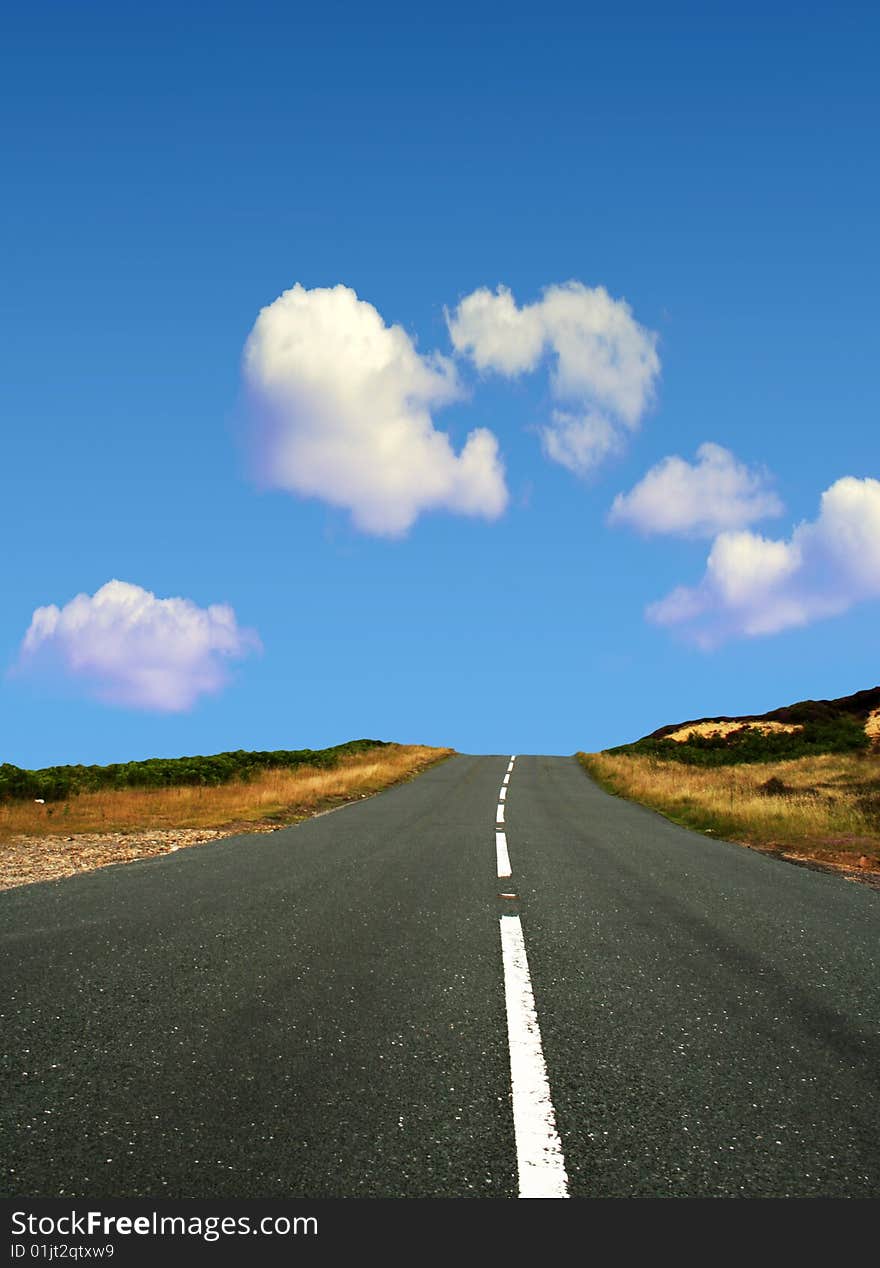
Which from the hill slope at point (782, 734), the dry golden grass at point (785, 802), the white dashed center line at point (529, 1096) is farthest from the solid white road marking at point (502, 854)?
the hill slope at point (782, 734)

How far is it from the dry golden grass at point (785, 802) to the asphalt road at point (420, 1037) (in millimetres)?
5338

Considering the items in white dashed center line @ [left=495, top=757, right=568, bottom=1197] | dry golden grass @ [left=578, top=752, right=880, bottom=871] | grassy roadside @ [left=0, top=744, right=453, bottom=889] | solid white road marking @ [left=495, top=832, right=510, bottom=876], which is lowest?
dry golden grass @ [left=578, top=752, right=880, bottom=871]

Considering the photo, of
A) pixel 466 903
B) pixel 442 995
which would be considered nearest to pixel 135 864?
pixel 466 903

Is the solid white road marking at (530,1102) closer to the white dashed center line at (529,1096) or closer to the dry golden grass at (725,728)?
the white dashed center line at (529,1096)

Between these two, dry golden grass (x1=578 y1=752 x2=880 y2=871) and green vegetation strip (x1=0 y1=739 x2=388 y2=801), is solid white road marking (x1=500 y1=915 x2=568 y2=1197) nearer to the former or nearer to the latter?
dry golden grass (x1=578 y1=752 x2=880 y2=871)

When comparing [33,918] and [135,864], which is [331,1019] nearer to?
[33,918]

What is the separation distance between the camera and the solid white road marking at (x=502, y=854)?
384 inches

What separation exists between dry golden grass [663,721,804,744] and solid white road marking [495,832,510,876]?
39.3 m

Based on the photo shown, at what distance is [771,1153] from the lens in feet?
10.4

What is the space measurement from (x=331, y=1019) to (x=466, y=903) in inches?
134

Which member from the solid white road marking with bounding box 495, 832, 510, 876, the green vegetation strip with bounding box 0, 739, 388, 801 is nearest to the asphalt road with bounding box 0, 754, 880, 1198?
the solid white road marking with bounding box 495, 832, 510, 876

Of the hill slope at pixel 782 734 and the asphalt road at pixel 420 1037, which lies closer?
the asphalt road at pixel 420 1037

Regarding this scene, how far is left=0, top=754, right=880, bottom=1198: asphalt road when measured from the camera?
2979 millimetres

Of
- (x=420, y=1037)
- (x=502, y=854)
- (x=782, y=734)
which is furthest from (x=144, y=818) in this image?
(x=782, y=734)
